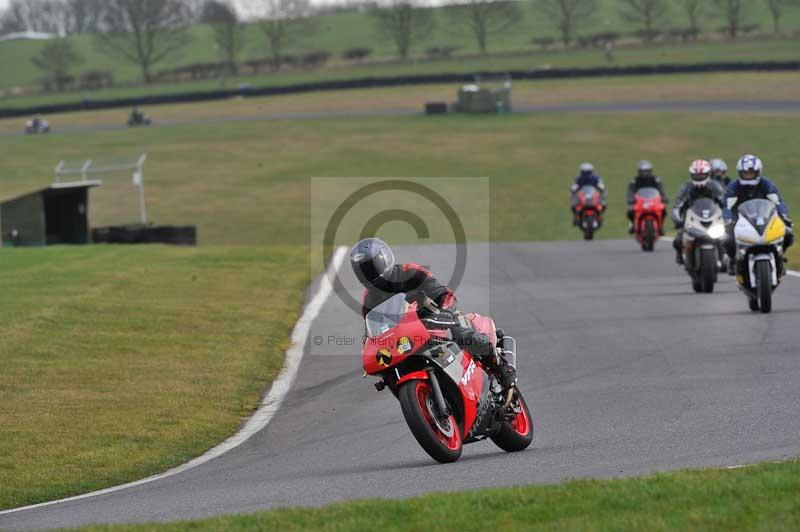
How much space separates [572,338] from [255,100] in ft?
220

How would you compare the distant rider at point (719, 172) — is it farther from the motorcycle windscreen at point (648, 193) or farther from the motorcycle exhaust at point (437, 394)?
the motorcycle exhaust at point (437, 394)

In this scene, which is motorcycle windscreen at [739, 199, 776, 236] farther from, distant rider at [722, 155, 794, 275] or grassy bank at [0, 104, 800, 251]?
grassy bank at [0, 104, 800, 251]

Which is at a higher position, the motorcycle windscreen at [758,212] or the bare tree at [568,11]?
the bare tree at [568,11]

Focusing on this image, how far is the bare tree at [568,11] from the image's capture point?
100625 mm

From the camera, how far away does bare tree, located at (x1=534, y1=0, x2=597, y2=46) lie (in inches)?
3962

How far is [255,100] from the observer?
7944 centimetres

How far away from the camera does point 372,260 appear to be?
787 centimetres

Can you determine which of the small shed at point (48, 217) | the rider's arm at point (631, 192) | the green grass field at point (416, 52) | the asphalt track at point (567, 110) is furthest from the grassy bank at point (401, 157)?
the green grass field at point (416, 52)

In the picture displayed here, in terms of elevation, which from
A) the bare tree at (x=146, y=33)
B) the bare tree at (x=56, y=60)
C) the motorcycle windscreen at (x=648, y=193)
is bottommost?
the motorcycle windscreen at (x=648, y=193)

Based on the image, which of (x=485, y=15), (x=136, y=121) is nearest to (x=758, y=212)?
(x=136, y=121)

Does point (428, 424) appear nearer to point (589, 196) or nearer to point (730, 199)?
point (730, 199)

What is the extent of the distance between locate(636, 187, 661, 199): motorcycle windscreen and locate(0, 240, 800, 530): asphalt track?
7.26m

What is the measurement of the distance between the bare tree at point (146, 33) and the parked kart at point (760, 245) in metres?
96.9

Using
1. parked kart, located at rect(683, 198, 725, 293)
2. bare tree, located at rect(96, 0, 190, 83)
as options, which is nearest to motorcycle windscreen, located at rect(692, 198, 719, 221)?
parked kart, located at rect(683, 198, 725, 293)
